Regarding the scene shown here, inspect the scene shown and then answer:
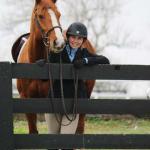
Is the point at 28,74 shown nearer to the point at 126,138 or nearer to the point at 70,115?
the point at 70,115

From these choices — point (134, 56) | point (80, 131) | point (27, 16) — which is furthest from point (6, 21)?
point (80, 131)

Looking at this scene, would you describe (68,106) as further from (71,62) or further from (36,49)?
(36,49)

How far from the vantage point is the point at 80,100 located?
6.48 meters

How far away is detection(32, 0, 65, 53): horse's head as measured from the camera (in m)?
6.94

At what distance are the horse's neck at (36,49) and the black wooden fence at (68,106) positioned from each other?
1.42 metres

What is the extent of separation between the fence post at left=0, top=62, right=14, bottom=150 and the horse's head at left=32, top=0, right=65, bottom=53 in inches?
32.6

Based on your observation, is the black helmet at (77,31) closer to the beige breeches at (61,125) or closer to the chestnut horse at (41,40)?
the chestnut horse at (41,40)

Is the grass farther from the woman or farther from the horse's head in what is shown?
the woman

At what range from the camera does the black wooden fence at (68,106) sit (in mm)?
6359

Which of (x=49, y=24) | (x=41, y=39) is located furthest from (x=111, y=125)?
(x=49, y=24)

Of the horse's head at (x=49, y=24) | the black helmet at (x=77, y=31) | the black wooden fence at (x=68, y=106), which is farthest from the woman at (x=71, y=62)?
the black wooden fence at (x=68, y=106)

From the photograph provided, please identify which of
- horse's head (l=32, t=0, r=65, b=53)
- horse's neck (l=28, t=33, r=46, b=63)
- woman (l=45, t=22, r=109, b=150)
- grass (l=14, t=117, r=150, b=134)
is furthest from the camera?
grass (l=14, t=117, r=150, b=134)

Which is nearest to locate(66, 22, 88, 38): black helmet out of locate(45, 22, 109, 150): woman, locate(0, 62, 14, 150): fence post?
locate(45, 22, 109, 150): woman

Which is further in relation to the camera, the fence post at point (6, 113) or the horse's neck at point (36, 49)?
the horse's neck at point (36, 49)
